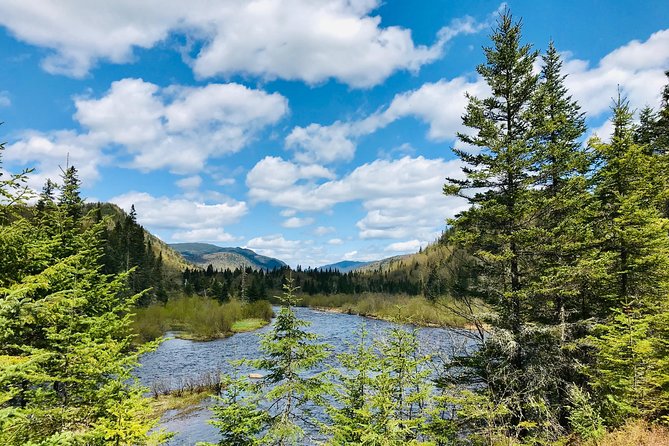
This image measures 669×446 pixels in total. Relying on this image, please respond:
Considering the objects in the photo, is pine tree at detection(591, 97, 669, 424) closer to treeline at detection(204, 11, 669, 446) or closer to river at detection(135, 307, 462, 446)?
treeline at detection(204, 11, 669, 446)

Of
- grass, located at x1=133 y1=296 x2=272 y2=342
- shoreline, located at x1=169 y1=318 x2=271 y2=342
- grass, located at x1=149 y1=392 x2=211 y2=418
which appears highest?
grass, located at x1=133 y1=296 x2=272 y2=342

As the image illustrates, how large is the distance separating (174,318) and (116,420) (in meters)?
55.5

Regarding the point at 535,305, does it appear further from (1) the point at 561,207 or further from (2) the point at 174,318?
(2) the point at 174,318

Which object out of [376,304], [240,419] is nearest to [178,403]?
[240,419]

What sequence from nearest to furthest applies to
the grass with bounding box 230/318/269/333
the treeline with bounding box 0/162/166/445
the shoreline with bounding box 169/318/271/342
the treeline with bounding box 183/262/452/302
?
1. the treeline with bounding box 0/162/166/445
2. the shoreline with bounding box 169/318/271/342
3. the grass with bounding box 230/318/269/333
4. the treeline with bounding box 183/262/452/302

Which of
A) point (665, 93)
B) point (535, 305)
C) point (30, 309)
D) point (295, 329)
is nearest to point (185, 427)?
point (295, 329)

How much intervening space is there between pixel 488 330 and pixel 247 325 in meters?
56.2

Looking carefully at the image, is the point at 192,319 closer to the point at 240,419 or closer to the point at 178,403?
the point at 178,403

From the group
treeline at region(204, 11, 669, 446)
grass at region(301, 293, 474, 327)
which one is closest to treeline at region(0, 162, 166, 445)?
treeline at region(204, 11, 669, 446)

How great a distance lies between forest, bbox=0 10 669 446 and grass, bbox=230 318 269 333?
48.4 meters

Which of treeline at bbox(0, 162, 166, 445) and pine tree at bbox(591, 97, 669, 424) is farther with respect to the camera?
pine tree at bbox(591, 97, 669, 424)

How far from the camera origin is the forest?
339 inches

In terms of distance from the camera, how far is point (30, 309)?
6480mm

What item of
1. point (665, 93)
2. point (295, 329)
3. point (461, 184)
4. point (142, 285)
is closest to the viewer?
point (295, 329)
